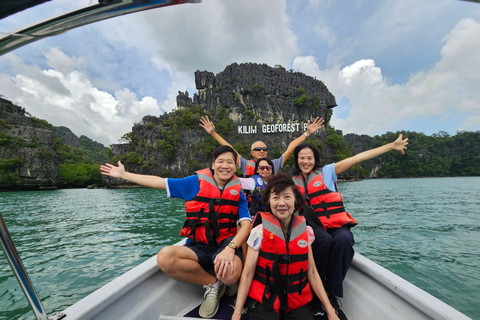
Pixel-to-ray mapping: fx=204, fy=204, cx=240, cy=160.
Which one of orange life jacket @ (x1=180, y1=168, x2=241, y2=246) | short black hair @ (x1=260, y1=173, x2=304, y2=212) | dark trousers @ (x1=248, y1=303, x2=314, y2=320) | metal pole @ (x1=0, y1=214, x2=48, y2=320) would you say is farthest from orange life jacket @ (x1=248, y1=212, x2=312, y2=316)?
metal pole @ (x1=0, y1=214, x2=48, y2=320)

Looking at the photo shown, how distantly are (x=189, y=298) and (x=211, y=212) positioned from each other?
0.82 metres

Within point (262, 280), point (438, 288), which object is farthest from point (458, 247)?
point (262, 280)

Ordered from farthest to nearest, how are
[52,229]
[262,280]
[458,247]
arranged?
[52,229] → [458,247] → [262,280]

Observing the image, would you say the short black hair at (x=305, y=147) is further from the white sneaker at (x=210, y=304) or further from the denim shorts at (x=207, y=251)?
the white sneaker at (x=210, y=304)

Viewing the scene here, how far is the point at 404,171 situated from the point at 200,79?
2283 inches

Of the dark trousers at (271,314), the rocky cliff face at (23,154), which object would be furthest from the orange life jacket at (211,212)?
the rocky cliff face at (23,154)

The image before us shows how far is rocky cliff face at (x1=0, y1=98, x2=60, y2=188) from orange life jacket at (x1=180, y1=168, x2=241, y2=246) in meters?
39.0

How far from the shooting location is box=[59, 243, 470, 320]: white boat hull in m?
1.26

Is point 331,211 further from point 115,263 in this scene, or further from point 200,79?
point 200,79

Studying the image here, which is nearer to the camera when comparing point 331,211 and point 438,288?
point 331,211

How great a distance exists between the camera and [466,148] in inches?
2073

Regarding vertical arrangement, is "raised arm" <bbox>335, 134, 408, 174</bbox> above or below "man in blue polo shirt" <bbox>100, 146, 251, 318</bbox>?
above

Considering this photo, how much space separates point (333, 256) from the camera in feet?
5.82

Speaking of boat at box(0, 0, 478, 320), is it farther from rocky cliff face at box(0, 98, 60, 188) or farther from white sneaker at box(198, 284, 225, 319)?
rocky cliff face at box(0, 98, 60, 188)
